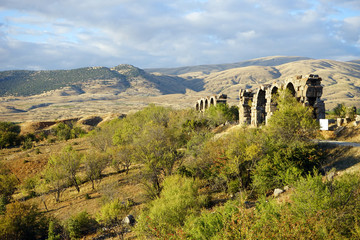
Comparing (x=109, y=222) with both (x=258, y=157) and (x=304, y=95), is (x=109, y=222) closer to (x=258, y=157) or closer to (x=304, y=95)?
(x=258, y=157)

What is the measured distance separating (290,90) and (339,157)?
10.7 m

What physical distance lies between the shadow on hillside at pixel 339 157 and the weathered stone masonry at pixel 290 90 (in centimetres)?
606

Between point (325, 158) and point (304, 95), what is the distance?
7674 mm

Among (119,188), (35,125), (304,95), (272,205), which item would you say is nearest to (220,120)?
(304,95)

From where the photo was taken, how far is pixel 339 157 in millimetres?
15508

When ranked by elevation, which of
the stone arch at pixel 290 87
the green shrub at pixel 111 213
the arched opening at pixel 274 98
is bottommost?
the green shrub at pixel 111 213

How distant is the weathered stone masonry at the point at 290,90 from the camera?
21641 mm

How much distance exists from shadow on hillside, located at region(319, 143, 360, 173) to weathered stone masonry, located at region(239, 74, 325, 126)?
239 inches

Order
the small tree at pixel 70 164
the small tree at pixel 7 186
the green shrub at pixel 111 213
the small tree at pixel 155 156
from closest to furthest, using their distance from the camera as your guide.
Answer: the green shrub at pixel 111 213
the small tree at pixel 155 156
the small tree at pixel 7 186
the small tree at pixel 70 164

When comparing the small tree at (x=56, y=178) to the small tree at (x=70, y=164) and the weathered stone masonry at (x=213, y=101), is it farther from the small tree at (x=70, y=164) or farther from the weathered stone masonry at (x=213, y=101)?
the weathered stone masonry at (x=213, y=101)

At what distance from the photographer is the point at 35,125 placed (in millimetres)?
69438

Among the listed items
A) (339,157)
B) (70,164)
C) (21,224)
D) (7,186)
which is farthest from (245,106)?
(7,186)

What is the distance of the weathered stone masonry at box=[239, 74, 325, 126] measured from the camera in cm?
2164

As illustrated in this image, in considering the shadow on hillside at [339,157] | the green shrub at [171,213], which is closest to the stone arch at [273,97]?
the shadow on hillside at [339,157]
